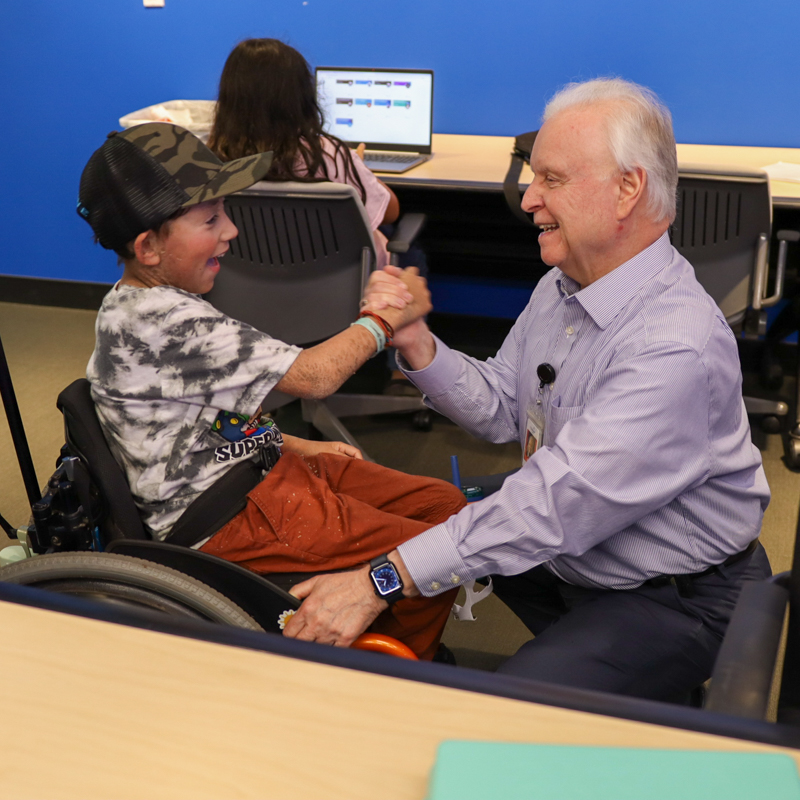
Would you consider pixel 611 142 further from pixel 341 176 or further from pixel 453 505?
pixel 341 176

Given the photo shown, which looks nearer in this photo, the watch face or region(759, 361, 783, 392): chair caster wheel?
the watch face

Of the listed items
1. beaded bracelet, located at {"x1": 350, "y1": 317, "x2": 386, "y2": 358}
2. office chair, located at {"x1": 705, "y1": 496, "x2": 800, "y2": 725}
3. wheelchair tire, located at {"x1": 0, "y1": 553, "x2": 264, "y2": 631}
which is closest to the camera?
office chair, located at {"x1": 705, "y1": 496, "x2": 800, "y2": 725}

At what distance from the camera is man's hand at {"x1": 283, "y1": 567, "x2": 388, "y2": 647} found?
3.86 ft

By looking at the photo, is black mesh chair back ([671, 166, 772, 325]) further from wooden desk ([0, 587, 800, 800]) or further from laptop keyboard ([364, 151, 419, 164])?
wooden desk ([0, 587, 800, 800])

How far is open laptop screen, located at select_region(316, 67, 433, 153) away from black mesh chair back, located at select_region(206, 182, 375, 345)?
3.57 feet

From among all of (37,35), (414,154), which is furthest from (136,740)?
(37,35)

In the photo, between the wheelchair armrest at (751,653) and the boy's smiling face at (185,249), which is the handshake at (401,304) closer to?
the boy's smiling face at (185,249)

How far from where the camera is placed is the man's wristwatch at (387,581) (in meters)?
1.20

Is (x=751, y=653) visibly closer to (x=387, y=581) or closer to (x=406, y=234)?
(x=387, y=581)

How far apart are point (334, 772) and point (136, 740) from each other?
160 mm

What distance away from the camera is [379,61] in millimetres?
3535

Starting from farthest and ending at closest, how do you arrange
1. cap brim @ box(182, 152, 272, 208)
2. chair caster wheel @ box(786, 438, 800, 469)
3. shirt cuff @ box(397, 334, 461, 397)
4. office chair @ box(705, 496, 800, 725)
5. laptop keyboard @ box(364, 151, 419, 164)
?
laptop keyboard @ box(364, 151, 419, 164), chair caster wheel @ box(786, 438, 800, 469), shirt cuff @ box(397, 334, 461, 397), cap brim @ box(182, 152, 272, 208), office chair @ box(705, 496, 800, 725)

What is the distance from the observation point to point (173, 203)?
129cm

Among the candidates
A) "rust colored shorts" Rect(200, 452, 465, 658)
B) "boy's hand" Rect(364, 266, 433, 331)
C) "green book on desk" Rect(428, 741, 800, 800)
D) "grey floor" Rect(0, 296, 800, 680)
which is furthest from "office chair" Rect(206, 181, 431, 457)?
"green book on desk" Rect(428, 741, 800, 800)
